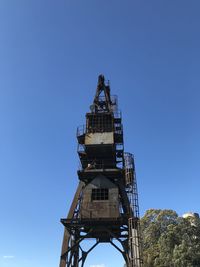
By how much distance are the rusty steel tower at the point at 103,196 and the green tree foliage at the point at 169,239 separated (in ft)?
35.5

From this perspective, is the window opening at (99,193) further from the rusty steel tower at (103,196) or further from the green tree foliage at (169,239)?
the green tree foliage at (169,239)

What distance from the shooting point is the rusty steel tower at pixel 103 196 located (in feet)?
55.7

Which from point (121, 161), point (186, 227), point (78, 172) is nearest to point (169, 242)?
point (186, 227)

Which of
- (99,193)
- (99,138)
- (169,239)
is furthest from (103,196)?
(169,239)

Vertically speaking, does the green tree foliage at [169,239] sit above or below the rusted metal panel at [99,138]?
below

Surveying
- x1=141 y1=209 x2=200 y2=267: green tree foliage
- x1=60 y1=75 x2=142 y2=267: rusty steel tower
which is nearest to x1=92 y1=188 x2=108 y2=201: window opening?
x1=60 y1=75 x2=142 y2=267: rusty steel tower

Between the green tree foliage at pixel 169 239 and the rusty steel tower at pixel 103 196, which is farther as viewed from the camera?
the green tree foliage at pixel 169 239

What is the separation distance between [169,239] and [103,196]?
13504 millimetres

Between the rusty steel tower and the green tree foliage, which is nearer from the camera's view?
Answer: the rusty steel tower

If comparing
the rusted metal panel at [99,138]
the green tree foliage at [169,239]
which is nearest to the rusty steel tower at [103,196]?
the rusted metal panel at [99,138]

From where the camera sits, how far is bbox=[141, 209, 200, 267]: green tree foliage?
1030 inches

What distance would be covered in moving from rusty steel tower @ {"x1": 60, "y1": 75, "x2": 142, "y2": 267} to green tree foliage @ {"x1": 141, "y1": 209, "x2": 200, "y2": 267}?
10.8 m

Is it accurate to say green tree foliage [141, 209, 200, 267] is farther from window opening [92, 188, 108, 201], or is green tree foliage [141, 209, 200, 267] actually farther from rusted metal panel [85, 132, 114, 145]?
rusted metal panel [85, 132, 114, 145]

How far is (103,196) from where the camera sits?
18625 mm
